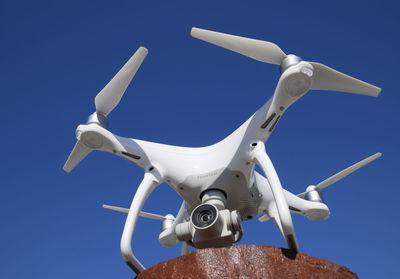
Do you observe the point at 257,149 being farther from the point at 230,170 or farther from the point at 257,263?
the point at 257,263

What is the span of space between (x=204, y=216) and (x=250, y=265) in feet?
7.64

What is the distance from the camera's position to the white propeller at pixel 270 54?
871cm

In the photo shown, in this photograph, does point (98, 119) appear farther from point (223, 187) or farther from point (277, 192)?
point (277, 192)

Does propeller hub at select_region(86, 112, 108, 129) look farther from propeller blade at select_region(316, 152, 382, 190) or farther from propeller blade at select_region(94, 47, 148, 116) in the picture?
propeller blade at select_region(316, 152, 382, 190)

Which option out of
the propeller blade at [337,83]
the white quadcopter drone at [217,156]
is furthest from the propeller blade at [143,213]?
the propeller blade at [337,83]

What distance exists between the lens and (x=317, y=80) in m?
9.15

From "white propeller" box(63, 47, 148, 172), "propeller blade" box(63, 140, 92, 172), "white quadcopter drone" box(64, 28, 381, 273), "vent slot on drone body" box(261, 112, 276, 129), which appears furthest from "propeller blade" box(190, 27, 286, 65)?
"propeller blade" box(63, 140, 92, 172)

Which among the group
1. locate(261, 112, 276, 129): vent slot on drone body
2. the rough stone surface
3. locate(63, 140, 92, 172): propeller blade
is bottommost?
the rough stone surface

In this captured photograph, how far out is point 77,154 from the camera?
1044 centimetres

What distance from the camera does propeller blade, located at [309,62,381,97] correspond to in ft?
29.6

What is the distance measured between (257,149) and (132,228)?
311 centimetres

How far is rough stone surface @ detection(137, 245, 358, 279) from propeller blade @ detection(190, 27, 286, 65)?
14.5 feet

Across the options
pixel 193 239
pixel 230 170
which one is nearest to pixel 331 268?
pixel 193 239

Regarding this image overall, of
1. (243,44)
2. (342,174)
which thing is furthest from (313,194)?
(243,44)
